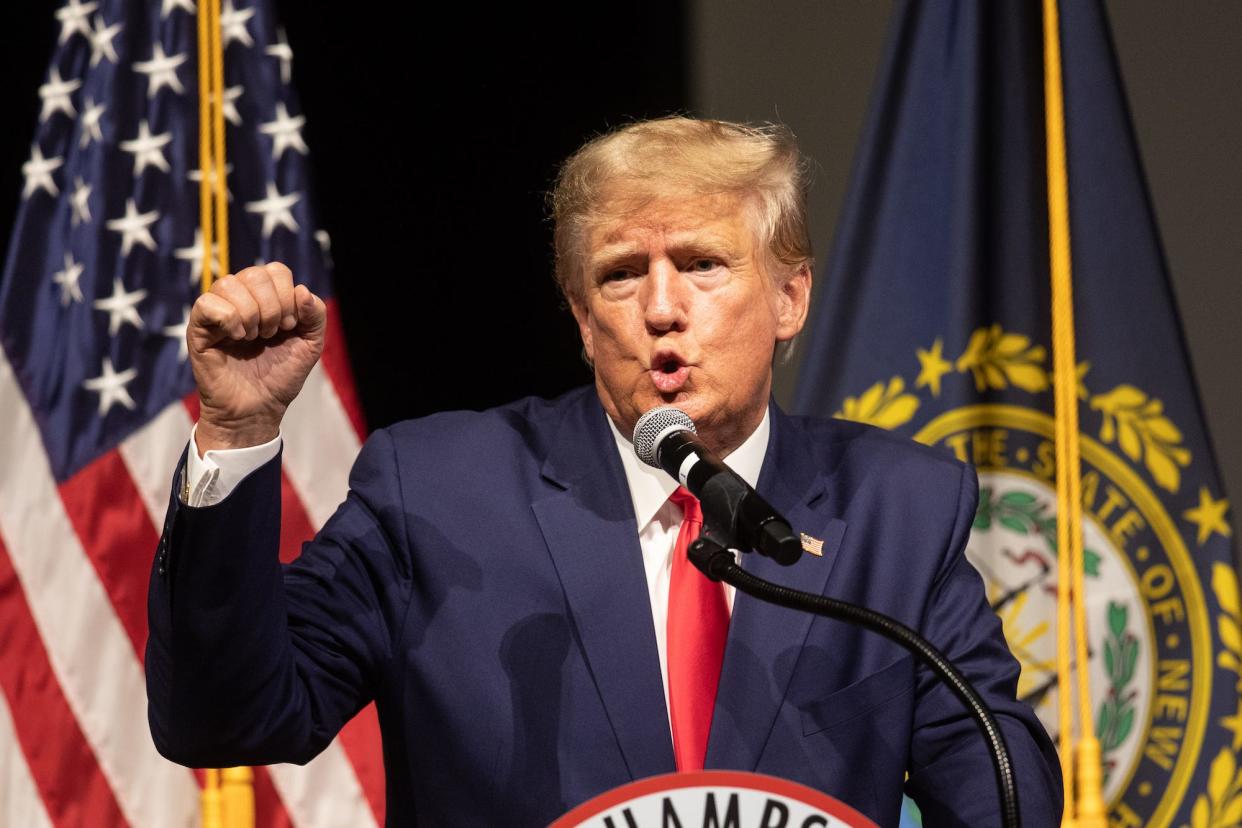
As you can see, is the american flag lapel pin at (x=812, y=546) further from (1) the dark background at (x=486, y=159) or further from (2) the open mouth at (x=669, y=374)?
(1) the dark background at (x=486, y=159)

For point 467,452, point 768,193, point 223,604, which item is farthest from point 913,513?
point 223,604

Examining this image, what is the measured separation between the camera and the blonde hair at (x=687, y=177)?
168cm

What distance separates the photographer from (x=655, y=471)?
169 centimetres

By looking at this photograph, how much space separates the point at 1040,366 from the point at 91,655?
1.65 m

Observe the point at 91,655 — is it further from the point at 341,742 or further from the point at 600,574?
the point at 600,574

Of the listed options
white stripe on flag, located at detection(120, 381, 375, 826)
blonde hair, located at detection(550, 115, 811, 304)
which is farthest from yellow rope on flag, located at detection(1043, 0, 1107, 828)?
white stripe on flag, located at detection(120, 381, 375, 826)

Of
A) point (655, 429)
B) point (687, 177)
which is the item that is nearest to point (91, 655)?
point (687, 177)

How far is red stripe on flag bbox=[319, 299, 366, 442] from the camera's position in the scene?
2.62 meters

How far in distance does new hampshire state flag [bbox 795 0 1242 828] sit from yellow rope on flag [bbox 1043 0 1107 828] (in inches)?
1.9

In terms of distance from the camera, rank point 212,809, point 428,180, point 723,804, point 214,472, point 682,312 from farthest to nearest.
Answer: point 428,180, point 212,809, point 682,312, point 214,472, point 723,804

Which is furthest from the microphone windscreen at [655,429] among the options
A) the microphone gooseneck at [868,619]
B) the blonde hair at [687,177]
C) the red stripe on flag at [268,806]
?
the red stripe on flag at [268,806]

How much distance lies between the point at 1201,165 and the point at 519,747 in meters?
2.01

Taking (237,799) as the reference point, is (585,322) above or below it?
above

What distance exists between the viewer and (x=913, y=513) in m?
1.71
